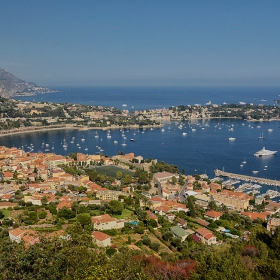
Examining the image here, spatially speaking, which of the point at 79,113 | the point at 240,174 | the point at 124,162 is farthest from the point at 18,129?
the point at 240,174

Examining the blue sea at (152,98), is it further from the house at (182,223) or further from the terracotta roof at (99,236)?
the terracotta roof at (99,236)

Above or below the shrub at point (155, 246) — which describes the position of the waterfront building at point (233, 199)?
below

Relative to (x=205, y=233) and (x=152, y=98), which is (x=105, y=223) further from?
(x=152, y=98)

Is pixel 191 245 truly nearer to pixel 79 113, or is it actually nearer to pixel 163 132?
pixel 163 132

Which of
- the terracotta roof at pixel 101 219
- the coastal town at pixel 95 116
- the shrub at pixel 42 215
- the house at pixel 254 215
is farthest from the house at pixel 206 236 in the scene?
the coastal town at pixel 95 116

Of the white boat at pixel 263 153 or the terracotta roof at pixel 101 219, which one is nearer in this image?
the terracotta roof at pixel 101 219
